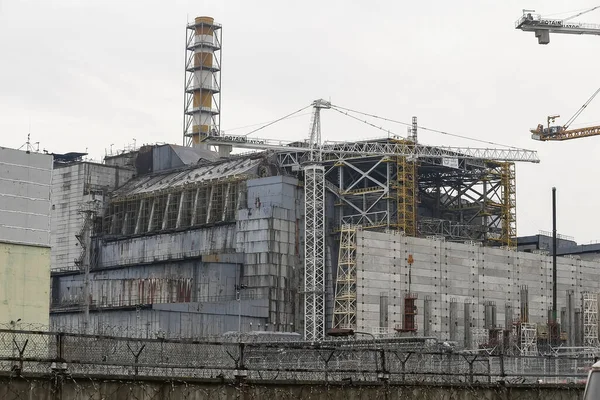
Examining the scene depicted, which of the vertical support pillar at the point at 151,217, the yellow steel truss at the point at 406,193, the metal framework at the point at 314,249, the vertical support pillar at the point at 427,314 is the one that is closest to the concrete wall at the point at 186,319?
the metal framework at the point at 314,249

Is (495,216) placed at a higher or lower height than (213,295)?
higher

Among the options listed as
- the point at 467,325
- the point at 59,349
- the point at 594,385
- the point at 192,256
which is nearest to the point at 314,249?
the point at 192,256

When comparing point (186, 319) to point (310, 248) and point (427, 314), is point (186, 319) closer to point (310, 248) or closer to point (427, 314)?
point (310, 248)

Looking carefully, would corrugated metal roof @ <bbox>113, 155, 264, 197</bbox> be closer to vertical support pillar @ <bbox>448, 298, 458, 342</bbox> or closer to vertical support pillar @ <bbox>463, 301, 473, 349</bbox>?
vertical support pillar @ <bbox>448, 298, 458, 342</bbox>

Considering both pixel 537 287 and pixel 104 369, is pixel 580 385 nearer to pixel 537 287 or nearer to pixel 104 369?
pixel 104 369

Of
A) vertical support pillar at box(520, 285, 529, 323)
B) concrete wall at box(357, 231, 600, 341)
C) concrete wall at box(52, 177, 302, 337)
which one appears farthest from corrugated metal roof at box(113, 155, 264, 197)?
vertical support pillar at box(520, 285, 529, 323)

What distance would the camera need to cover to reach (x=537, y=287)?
154875 millimetres

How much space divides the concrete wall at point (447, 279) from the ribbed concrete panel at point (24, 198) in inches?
2666

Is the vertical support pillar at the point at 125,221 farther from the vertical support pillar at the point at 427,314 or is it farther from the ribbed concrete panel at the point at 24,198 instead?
the ribbed concrete panel at the point at 24,198

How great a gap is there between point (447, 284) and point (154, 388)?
11002cm

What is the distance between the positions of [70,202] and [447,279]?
56453 millimetres

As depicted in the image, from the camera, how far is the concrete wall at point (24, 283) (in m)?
65.8

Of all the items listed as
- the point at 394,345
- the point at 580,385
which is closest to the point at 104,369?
the point at 580,385

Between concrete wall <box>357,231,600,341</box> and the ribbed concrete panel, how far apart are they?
6771cm
